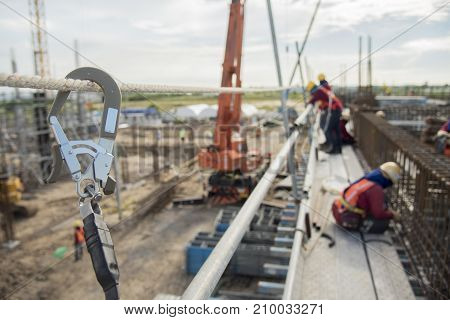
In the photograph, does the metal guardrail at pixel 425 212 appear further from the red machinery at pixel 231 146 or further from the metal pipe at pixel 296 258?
the red machinery at pixel 231 146

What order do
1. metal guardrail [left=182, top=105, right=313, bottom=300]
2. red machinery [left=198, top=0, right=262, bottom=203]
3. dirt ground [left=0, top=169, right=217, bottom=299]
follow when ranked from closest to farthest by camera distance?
metal guardrail [left=182, top=105, right=313, bottom=300] → dirt ground [left=0, top=169, right=217, bottom=299] → red machinery [left=198, top=0, right=262, bottom=203]

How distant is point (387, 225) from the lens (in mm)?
3207

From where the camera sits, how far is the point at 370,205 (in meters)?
3.17

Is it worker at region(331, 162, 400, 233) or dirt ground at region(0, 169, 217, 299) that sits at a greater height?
worker at region(331, 162, 400, 233)

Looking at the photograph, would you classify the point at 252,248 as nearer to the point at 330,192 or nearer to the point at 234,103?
the point at 330,192

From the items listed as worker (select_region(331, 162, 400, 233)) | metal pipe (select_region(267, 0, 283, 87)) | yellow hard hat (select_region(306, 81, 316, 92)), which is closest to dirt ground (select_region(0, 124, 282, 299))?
worker (select_region(331, 162, 400, 233))

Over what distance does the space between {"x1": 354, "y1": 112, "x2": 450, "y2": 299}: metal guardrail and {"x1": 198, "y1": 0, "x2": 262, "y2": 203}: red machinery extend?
4.96m

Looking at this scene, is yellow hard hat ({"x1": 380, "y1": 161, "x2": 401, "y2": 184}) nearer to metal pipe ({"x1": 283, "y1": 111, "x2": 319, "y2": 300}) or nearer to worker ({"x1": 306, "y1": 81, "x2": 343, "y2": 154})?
metal pipe ({"x1": 283, "y1": 111, "x2": 319, "y2": 300})

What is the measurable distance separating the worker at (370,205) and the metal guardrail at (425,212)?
0.19 m

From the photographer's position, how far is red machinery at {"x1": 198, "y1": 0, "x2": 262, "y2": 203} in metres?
8.33

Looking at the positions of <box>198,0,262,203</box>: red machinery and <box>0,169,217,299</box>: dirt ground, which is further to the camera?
<box>198,0,262,203</box>: red machinery

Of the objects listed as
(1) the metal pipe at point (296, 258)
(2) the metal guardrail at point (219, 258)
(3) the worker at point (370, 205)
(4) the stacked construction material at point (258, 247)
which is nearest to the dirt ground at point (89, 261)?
(4) the stacked construction material at point (258, 247)

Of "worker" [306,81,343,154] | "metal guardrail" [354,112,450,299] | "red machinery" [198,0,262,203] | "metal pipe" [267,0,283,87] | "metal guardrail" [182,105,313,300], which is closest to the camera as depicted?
"metal guardrail" [182,105,313,300]
